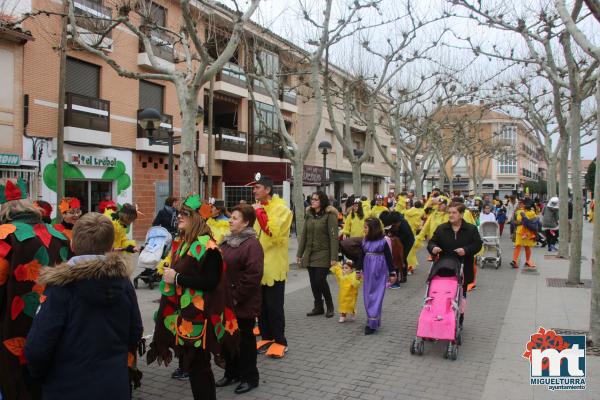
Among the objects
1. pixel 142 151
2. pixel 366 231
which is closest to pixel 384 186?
pixel 142 151

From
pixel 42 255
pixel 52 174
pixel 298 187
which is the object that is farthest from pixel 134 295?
pixel 52 174

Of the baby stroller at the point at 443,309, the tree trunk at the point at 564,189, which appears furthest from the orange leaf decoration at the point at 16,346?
the tree trunk at the point at 564,189

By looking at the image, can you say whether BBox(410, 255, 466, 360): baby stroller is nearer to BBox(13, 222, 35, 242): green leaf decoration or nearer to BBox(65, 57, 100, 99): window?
BBox(13, 222, 35, 242): green leaf decoration

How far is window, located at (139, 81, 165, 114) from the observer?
64.8 ft

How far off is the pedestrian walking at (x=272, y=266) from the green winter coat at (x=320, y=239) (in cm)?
144

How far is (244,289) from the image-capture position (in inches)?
188

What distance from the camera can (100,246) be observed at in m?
2.89

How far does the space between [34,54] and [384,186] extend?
37.7 m

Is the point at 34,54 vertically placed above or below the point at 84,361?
above

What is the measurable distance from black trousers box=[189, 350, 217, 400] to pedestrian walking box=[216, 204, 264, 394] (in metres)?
0.87

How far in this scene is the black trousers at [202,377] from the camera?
384cm

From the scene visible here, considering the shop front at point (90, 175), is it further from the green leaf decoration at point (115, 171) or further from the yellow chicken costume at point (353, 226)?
the yellow chicken costume at point (353, 226)

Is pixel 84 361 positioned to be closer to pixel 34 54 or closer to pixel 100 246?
pixel 100 246

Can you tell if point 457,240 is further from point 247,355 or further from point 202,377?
point 202,377
